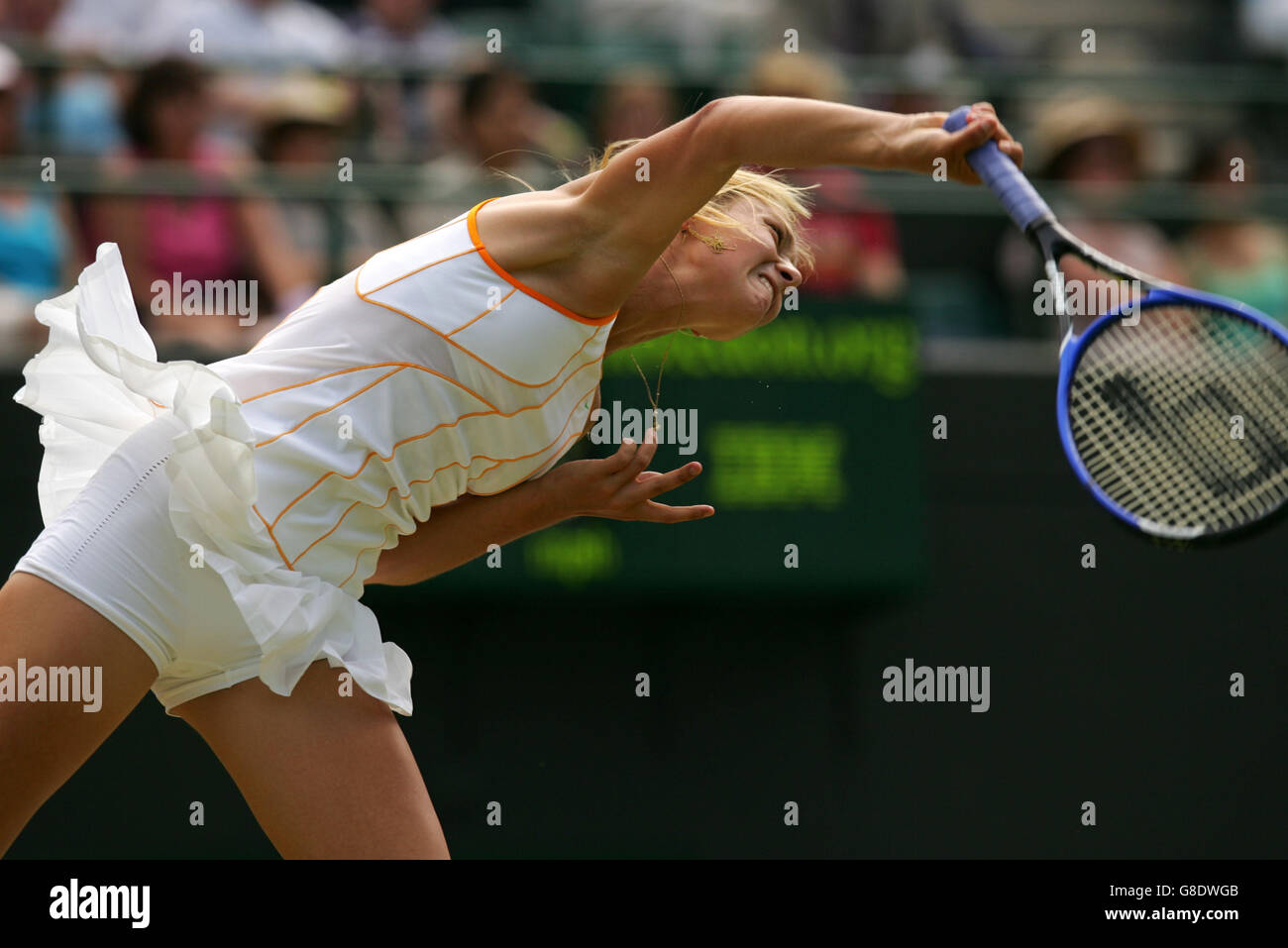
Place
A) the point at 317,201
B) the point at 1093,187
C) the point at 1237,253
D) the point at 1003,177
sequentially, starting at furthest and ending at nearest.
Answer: the point at 1237,253 → the point at 1093,187 → the point at 317,201 → the point at 1003,177

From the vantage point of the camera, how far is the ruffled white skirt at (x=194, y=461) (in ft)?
8.16

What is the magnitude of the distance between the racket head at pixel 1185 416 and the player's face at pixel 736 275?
526 mm

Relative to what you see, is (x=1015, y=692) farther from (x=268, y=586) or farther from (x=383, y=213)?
(x=268, y=586)

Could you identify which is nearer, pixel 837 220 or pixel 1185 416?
pixel 1185 416

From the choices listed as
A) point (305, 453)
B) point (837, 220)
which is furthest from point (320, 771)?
point (837, 220)

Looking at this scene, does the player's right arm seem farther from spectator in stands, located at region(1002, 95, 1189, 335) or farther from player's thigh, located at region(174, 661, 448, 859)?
spectator in stands, located at region(1002, 95, 1189, 335)

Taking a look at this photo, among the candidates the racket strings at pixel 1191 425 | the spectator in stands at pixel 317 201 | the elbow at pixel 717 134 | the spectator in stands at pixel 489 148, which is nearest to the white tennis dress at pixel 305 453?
the elbow at pixel 717 134

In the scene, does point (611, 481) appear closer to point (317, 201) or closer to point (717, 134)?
point (717, 134)

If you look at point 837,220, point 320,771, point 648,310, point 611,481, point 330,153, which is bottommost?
point 320,771

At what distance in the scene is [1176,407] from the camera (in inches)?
122

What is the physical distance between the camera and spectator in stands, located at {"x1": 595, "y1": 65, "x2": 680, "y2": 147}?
5.76 metres

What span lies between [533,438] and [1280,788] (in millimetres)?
3719

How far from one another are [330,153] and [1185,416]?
3.45 m

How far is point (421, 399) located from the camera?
259cm
